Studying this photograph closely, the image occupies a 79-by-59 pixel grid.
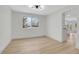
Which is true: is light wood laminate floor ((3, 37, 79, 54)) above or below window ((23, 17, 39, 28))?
below

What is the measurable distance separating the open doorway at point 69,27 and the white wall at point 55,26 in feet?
0.29

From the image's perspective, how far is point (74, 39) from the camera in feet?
Answer: 5.35

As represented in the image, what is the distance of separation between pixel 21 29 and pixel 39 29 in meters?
0.34

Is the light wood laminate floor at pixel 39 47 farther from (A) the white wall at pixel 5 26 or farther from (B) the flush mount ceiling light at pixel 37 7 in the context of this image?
(B) the flush mount ceiling light at pixel 37 7

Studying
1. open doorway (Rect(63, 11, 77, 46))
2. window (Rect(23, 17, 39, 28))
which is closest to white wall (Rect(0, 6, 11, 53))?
window (Rect(23, 17, 39, 28))

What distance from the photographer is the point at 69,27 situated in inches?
63.9

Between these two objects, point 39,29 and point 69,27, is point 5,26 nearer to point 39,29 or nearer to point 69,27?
point 39,29

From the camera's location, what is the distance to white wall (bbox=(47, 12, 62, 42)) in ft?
5.50

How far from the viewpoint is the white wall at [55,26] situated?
5.50 feet

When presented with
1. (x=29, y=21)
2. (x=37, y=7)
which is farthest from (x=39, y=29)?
(x=37, y=7)

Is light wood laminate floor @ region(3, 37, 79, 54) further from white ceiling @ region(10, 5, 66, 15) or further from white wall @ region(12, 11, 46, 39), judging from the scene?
white ceiling @ region(10, 5, 66, 15)

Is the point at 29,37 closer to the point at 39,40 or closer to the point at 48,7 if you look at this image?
the point at 39,40
